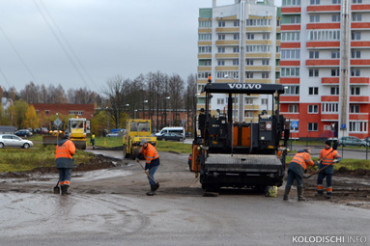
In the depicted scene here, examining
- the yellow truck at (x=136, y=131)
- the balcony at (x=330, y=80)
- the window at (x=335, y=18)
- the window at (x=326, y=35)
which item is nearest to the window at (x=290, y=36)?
the window at (x=326, y=35)

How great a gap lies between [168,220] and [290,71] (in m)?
72.8

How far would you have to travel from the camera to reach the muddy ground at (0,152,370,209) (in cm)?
1636

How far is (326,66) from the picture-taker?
258ft

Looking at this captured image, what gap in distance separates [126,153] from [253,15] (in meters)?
66.2

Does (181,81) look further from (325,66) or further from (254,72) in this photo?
(325,66)

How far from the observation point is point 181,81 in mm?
118375

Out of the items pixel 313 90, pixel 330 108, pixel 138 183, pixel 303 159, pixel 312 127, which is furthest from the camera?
pixel 313 90

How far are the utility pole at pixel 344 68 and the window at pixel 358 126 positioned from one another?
129 cm

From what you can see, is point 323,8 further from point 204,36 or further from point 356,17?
point 204,36

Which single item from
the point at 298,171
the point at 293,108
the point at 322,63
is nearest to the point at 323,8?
the point at 322,63

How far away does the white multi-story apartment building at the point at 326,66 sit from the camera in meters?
76.8

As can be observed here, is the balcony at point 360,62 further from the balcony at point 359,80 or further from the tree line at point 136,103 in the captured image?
the tree line at point 136,103

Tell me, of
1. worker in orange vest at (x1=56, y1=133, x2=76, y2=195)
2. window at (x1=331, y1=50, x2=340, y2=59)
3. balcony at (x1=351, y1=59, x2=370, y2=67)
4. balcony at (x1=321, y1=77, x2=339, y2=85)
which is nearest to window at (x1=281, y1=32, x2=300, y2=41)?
window at (x1=331, y1=50, x2=340, y2=59)

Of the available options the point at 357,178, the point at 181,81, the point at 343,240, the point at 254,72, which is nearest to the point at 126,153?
the point at 357,178
